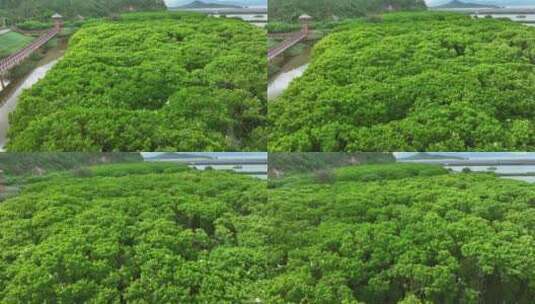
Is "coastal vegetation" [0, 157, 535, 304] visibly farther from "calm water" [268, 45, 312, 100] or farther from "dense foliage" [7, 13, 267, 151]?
"calm water" [268, 45, 312, 100]

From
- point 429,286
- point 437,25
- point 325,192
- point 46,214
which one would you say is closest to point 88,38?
point 46,214

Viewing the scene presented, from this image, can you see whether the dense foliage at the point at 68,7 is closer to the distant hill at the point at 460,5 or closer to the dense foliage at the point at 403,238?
the dense foliage at the point at 403,238

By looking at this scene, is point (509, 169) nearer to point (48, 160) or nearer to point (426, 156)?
point (426, 156)

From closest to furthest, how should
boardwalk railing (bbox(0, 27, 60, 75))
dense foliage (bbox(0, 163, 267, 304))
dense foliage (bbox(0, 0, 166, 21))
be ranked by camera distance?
dense foliage (bbox(0, 163, 267, 304)), boardwalk railing (bbox(0, 27, 60, 75)), dense foliage (bbox(0, 0, 166, 21))

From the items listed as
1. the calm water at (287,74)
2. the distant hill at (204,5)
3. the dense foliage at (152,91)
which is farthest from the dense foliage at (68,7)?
the calm water at (287,74)

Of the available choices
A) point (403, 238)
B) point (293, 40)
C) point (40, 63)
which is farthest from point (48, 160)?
point (403, 238)

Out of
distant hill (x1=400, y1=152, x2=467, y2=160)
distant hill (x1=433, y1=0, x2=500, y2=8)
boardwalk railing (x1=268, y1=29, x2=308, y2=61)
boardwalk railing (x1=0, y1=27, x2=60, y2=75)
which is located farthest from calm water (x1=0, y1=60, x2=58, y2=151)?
distant hill (x1=433, y1=0, x2=500, y2=8)
